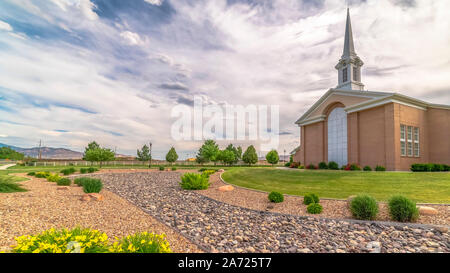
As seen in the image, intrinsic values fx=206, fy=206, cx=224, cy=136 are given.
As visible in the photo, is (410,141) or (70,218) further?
(410,141)

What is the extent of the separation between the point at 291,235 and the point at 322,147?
1873 centimetres

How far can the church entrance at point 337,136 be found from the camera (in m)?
20.0

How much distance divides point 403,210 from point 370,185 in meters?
5.39

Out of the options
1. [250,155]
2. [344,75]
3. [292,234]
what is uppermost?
[344,75]

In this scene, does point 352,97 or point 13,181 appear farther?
point 352,97

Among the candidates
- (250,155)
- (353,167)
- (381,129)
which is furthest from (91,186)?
(250,155)

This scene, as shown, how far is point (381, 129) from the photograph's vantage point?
16.6 meters

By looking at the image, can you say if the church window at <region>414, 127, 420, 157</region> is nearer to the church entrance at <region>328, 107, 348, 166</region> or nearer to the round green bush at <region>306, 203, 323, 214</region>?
the church entrance at <region>328, 107, 348, 166</region>

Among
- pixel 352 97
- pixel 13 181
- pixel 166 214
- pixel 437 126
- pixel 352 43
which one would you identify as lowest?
pixel 166 214

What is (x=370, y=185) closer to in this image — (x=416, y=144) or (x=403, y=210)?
(x=403, y=210)

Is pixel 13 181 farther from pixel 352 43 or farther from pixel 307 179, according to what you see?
pixel 352 43

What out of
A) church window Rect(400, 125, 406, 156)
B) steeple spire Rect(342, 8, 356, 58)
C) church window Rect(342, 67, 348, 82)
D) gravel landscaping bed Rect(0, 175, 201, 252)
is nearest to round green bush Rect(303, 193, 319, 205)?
gravel landscaping bed Rect(0, 175, 201, 252)
